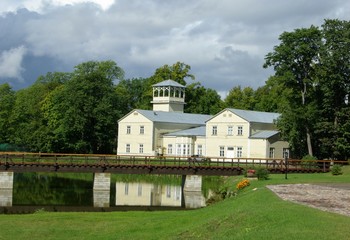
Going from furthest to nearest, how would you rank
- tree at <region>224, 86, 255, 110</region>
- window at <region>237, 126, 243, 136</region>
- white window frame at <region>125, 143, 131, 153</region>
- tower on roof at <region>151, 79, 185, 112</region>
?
tree at <region>224, 86, 255, 110</region>, tower on roof at <region>151, 79, 185, 112</region>, white window frame at <region>125, 143, 131, 153</region>, window at <region>237, 126, 243, 136</region>

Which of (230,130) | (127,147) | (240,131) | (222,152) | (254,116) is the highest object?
(254,116)

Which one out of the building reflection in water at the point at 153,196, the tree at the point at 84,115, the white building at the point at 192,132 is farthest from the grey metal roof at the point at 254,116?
the tree at the point at 84,115

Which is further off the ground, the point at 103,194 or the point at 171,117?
the point at 171,117

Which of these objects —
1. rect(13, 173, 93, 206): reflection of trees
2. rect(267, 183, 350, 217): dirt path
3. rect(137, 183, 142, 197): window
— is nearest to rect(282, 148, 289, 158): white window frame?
rect(137, 183, 142, 197): window

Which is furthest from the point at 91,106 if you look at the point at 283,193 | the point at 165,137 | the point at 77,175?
the point at 283,193

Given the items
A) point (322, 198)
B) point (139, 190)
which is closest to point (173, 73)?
point (139, 190)

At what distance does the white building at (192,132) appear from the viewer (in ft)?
215

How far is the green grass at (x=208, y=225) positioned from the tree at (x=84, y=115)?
2015 inches

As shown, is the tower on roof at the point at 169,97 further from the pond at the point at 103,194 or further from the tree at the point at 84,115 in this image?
the pond at the point at 103,194

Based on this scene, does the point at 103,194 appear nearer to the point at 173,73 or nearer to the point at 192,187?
the point at 192,187

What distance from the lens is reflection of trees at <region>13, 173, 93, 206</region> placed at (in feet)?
130

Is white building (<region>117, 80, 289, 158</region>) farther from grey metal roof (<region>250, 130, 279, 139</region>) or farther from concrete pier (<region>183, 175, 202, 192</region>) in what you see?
concrete pier (<region>183, 175, 202, 192</region>)

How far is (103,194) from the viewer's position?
4397 centimetres

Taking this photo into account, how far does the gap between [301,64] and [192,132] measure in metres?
19.7
